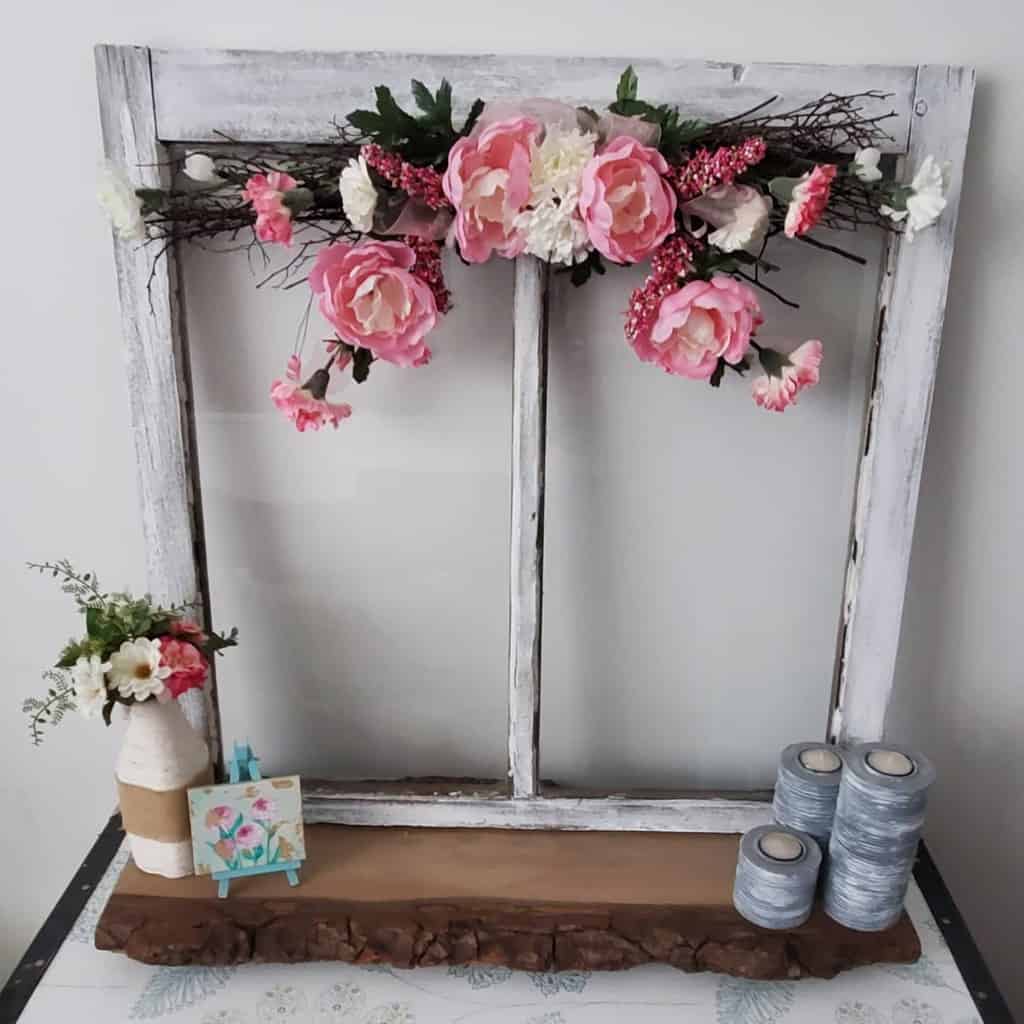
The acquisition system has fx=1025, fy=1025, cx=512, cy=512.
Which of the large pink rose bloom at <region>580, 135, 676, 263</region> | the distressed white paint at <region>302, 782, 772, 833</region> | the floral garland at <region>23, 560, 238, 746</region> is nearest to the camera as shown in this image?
the large pink rose bloom at <region>580, 135, 676, 263</region>

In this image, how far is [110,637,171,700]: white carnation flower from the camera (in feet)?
3.02

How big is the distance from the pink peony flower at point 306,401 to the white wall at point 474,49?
23 cm

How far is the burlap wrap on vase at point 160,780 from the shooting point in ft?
3.18

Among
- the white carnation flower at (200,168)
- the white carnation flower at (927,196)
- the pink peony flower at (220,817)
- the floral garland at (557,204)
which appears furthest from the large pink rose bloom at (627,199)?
the pink peony flower at (220,817)

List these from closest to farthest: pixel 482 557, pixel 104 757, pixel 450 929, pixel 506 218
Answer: pixel 506 218 < pixel 450 929 < pixel 482 557 < pixel 104 757

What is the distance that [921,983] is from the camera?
96cm

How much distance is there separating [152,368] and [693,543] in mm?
561

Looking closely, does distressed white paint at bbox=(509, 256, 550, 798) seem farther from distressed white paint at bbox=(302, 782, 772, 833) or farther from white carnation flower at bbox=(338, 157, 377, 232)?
white carnation flower at bbox=(338, 157, 377, 232)

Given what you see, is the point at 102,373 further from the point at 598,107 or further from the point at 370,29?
the point at 598,107

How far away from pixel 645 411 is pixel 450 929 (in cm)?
53

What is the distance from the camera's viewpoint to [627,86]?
0.84 m

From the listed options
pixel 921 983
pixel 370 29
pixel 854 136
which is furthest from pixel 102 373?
pixel 921 983

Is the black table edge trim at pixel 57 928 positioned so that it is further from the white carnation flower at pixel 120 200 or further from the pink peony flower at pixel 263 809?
the white carnation flower at pixel 120 200

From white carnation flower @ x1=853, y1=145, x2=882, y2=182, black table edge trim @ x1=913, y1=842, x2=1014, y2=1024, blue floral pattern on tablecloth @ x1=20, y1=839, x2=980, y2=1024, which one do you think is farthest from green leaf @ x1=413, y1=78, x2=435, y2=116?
black table edge trim @ x1=913, y1=842, x2=1014, y2=1024
